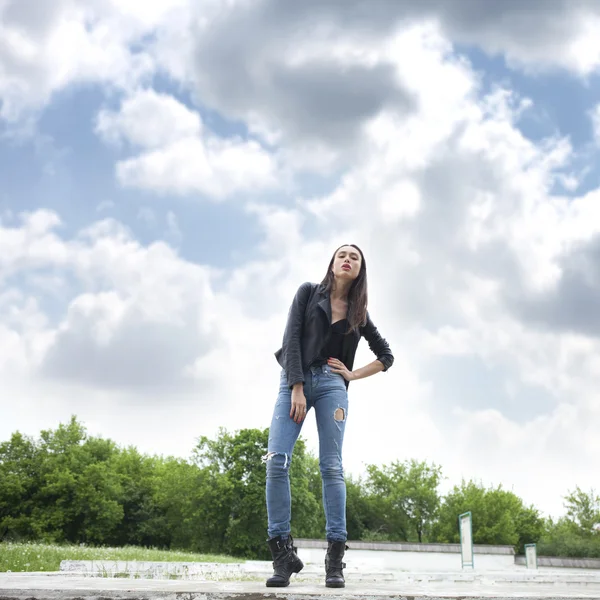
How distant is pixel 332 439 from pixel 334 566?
0.81 m

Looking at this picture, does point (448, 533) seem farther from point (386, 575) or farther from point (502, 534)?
point (386, 575)

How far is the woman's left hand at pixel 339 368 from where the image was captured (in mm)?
4590

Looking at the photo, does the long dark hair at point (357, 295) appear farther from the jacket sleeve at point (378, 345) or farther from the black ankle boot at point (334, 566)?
the black ankle boot at point (334, 566)

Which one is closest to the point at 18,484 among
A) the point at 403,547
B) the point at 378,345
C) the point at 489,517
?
the point at 403,547

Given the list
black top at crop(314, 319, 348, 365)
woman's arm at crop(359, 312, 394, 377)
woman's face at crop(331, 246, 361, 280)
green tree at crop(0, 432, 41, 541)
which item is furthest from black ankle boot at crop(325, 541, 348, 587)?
green tree at crop(0, 432, 41, 541)

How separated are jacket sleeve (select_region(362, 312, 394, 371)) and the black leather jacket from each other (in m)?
0.16

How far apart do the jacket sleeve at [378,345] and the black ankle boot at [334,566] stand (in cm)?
149

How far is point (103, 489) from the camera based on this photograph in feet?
177

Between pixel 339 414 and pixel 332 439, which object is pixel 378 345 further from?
pixel 332 439

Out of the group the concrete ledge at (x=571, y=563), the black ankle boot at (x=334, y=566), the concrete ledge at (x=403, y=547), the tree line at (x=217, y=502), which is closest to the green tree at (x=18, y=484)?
the tree line at (x=217, y=502)

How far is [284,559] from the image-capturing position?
13.4 ft

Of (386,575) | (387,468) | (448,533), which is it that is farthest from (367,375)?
(387,468)

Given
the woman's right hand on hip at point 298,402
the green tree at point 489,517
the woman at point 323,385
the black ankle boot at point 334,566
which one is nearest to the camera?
the black ankle boot at point 334,566

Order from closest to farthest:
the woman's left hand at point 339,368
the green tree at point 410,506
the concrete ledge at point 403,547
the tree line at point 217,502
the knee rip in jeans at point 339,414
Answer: the knee rip in jeans at point 339,414
the woman's left hand at point 339,368
the concrete ledge at point 403,547
the tree line at point 217,502
the green tree at point 410,506
